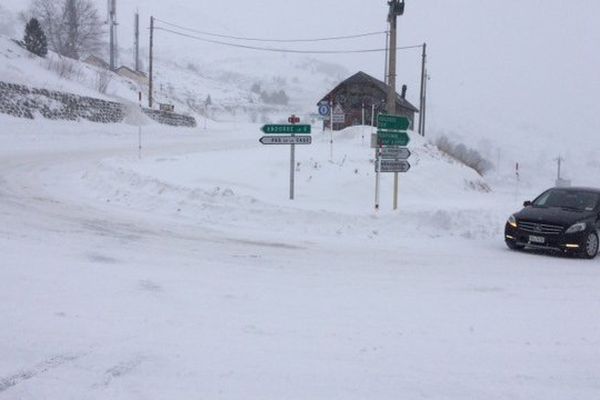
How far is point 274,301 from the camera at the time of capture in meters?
7.38

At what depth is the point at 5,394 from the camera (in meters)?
4.58

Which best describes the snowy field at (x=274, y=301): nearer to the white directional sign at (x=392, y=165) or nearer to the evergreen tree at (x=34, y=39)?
the white directional sign at (x=392, y=165)

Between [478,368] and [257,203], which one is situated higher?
[257,203]

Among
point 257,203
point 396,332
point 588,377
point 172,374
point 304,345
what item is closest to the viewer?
point 172,374

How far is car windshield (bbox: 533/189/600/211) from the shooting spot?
43.9 ft

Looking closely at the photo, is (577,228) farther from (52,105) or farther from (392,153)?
(52,105)

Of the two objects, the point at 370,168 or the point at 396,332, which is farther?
the point at 370,168

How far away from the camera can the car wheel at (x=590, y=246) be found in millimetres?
12203

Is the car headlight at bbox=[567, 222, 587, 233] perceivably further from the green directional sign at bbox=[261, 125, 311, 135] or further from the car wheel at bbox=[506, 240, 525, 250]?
the green directional sign at bbox=[261, 125, 311, 135]

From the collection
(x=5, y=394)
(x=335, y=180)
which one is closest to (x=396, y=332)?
(x=5, y=394)

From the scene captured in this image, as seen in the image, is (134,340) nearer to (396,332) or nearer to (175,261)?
(396,332)

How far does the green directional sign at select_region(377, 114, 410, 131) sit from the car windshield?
344 centimetres

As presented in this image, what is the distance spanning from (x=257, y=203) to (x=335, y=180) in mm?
4182

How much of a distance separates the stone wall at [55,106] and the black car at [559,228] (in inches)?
1131
